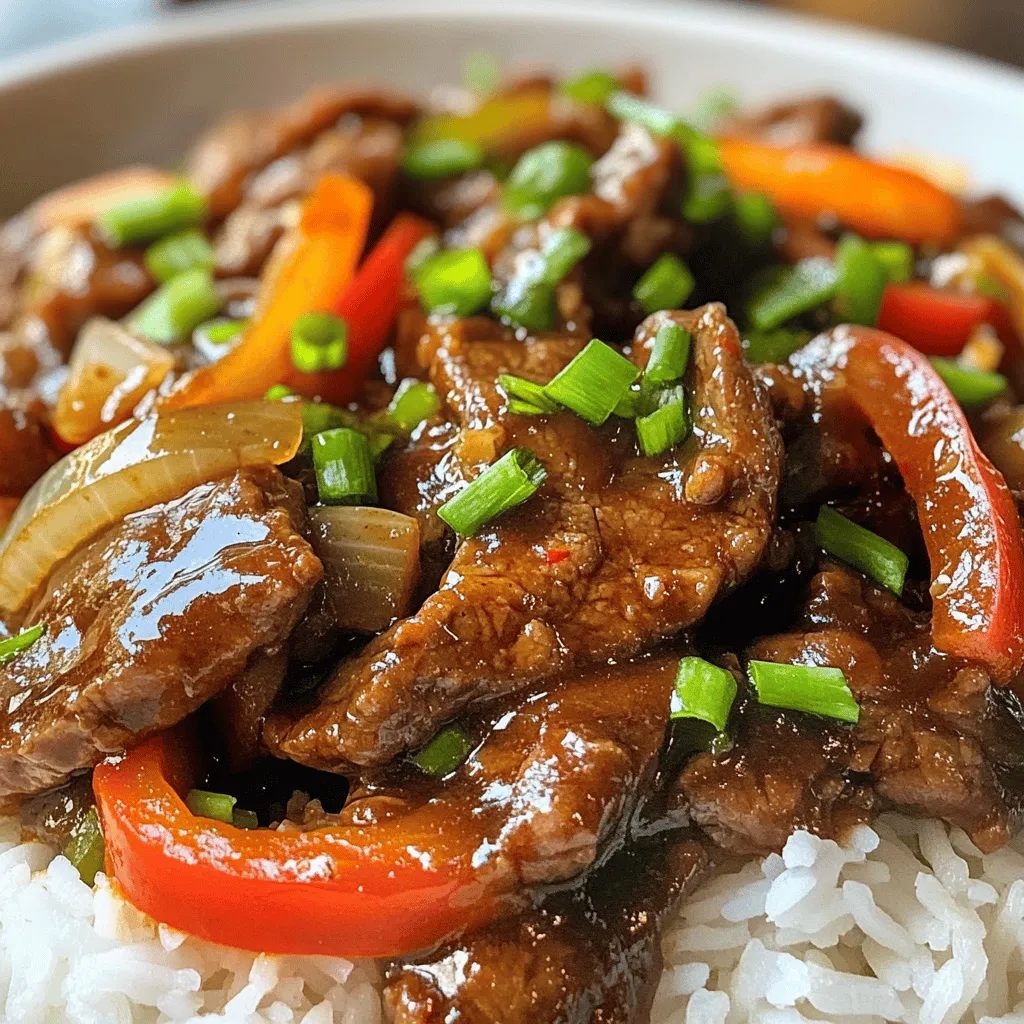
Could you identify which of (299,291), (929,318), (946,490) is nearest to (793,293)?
(929,318)

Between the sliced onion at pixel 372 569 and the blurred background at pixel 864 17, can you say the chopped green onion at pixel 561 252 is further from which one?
the blurred background at pixel 864 17

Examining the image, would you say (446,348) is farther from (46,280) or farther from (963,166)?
(963,166)

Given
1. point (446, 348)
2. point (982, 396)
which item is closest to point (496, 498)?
point (446, 348)

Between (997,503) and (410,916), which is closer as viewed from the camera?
(410,916)

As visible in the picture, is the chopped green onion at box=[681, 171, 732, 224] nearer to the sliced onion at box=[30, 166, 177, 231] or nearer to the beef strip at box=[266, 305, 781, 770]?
the beef strip at box=[266, 305, 781, 770]

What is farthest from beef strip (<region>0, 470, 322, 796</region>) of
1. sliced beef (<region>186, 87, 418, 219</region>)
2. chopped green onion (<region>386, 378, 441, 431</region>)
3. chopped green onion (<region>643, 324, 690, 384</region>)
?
sliced beef (<region>186, 87, 418, 219</region>)

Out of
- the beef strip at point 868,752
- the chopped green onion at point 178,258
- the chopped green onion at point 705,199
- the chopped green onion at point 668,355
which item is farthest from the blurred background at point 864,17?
the beef strip at point 868,752
